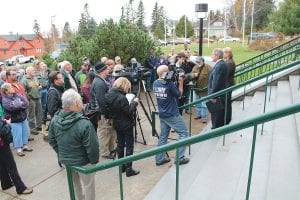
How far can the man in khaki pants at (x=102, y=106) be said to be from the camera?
480 centimetres

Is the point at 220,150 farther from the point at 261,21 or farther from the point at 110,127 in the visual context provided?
the point at 261,21

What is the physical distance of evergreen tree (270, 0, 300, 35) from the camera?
20.5 metres

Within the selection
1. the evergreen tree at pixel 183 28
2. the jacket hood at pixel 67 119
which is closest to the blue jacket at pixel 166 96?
the jacket hood at pixel 67 119

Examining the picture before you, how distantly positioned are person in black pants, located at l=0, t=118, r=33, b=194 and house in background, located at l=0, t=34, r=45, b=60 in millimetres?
66952

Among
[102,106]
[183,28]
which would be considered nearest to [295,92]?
A: [102,106]

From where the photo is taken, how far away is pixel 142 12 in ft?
231

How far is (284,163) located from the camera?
10.9 feet

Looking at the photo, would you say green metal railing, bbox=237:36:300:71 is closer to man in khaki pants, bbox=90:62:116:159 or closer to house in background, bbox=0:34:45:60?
man in khaki pants, bbox=90:62:116:159

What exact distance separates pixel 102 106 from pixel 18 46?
72.5 meters

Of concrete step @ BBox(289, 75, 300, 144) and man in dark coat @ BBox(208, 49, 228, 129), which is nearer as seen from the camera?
concrete step @ BBox(289, 75, 300, 144)

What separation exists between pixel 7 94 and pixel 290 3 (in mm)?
21684

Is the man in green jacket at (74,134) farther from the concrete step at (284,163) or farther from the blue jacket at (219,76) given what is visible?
the blue jacket at (219,76)

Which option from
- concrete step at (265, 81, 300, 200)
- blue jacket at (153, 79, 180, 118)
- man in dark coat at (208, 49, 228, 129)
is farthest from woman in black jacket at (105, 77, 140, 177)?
concrete step at (265, 81, 300, 200)

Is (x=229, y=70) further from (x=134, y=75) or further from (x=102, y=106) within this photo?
(x=102, y=106)
